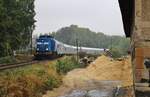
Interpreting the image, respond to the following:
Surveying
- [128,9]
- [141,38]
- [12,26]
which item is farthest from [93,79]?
[12,26]

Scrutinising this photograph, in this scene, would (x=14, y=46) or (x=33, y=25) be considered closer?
(x=14, y=46)

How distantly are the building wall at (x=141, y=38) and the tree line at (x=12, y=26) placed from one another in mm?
48172

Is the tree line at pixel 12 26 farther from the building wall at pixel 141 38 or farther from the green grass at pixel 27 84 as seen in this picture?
the building wall at pixel 141 38

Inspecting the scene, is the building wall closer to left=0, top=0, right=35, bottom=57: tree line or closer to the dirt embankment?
the dirt embankment

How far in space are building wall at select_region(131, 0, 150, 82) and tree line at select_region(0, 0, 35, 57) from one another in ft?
158

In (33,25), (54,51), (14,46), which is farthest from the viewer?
(33,25)

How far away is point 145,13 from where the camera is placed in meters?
8.49

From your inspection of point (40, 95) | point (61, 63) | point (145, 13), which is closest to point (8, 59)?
point (61, 63)

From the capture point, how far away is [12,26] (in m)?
64.6

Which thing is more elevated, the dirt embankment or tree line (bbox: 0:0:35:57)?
tree line (bbox: 0:0:35:57)

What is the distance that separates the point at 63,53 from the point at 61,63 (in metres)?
26.7

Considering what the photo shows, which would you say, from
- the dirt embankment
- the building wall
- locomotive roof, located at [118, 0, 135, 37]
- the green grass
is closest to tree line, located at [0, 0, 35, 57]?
the dirt embankment

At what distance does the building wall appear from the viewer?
822 cm

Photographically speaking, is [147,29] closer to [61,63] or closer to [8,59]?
[61,63]
